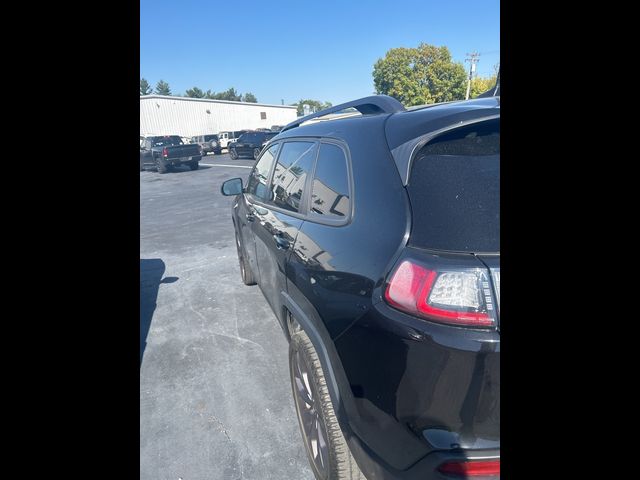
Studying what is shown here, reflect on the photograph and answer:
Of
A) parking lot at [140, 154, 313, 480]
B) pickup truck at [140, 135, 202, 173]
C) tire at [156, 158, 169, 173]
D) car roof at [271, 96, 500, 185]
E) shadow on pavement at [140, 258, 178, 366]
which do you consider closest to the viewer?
car roof at [271, 96, 500, 185]

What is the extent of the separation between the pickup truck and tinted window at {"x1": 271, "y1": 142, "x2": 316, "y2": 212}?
60.4 ft

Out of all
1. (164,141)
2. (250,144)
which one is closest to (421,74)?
(250,144)

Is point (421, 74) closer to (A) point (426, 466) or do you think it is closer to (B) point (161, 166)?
(B) point (161, 166)

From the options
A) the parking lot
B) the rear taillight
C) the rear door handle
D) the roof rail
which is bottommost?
the parking lot

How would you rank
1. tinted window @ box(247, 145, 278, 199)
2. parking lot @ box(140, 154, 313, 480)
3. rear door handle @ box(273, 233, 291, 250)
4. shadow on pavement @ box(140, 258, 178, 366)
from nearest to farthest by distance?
parking lot @ box(140, 154, 313, 480), rear door handle @ box(273, 233, 291, 250), tinted window @ box(247, 145, 278, 199), shadow on pavement @ box(140, 258, 178, 366)

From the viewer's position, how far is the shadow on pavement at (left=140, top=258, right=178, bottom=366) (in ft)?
12.4

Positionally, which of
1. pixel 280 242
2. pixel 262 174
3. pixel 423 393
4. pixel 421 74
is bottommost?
pixel 423 393

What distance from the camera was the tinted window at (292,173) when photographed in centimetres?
232

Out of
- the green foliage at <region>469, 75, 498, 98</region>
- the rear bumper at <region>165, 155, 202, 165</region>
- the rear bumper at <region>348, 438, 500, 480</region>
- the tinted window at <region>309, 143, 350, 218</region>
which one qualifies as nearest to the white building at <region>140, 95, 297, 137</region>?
the rear bumper at <region>165, 155, 202, 165</region>

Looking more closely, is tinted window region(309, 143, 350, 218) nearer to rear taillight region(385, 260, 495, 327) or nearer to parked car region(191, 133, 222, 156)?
rear taillight region(385, 260, 495, 327)

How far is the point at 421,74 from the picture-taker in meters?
41.0

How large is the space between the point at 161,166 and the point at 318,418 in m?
20.4
